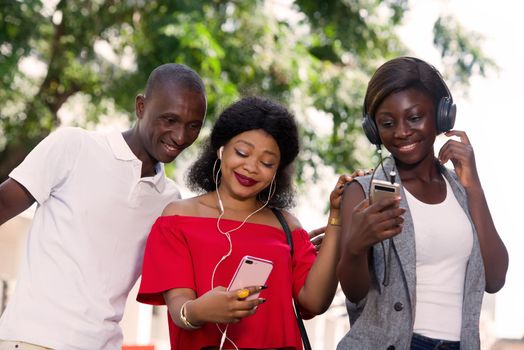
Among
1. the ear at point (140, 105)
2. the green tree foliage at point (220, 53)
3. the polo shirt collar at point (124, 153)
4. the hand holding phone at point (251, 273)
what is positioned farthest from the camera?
the green tree foliage at point (220, 53)

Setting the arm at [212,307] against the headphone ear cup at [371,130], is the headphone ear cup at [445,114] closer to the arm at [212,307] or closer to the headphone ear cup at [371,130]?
the headphone ear cup at [371,130]

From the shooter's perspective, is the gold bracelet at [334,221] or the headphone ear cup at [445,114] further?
the gold bracelet at [334,221]

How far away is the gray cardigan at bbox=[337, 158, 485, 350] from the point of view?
122 inches

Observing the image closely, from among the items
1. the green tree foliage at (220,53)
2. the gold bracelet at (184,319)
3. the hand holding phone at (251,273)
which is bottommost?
the gold bracelet at (184,319)

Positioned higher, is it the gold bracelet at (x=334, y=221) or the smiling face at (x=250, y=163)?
the smiling face at (x=250, y=163)

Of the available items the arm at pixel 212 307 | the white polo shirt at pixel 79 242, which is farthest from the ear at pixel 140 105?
the arm at pixel 212 307

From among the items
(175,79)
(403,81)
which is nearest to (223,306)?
(403,81)

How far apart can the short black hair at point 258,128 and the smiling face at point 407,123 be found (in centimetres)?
39

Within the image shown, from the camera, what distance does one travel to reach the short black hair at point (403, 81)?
3.25 m

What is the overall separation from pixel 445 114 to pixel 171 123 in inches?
41.7

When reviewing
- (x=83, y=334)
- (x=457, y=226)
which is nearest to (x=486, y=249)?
(x=457, y=226)

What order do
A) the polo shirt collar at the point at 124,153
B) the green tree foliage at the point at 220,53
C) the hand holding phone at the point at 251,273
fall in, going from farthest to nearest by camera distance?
the green tree foliage at the point at 220,53 < the polo shirt collar at the point at 124,153 < the hand holding phone at the point at 251,273

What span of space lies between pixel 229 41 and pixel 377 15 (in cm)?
181

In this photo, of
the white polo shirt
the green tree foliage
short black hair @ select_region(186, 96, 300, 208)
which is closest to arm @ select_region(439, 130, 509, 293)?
short black hair @ select_region(186, 96, 300, 208)
